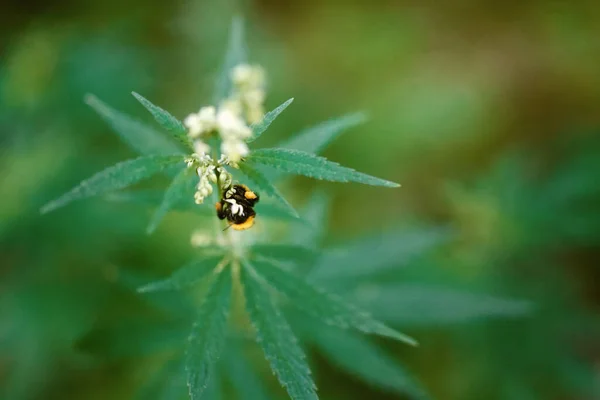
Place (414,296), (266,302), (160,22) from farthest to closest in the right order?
(160,22), (414,296), (266,302)

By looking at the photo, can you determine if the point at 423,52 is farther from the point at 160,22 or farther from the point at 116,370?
the point at 116,370

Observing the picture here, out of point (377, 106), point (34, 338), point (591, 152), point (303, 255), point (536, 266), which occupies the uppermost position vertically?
point (377, 106)

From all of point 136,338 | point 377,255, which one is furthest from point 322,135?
point 136,338

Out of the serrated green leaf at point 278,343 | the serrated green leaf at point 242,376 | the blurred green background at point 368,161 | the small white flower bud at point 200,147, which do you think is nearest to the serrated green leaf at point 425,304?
the blurred green background at point 368,161

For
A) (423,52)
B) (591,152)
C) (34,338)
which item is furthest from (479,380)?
(423,52)

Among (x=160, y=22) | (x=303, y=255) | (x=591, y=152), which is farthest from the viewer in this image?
(x=160, y=22)

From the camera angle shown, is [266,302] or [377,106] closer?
[266,302]

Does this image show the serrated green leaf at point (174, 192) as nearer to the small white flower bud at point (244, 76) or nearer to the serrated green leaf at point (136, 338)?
the small white flower bud at point (244, 76)
